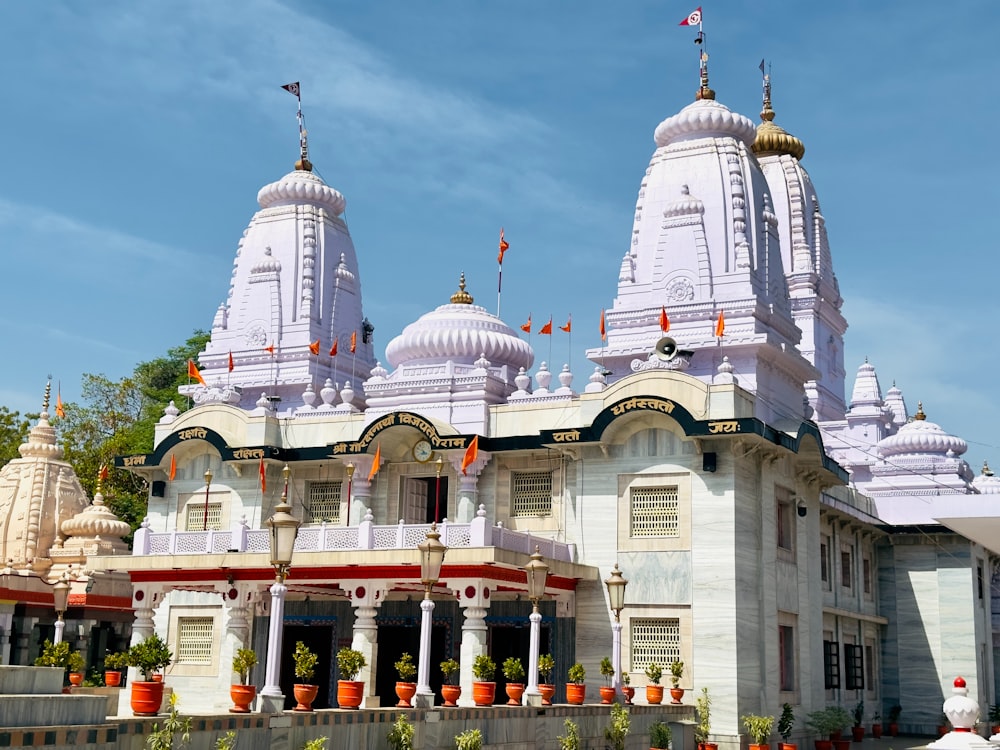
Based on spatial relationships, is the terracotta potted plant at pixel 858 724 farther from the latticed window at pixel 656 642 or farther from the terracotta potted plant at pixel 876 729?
the latticed window at pixel 656 642

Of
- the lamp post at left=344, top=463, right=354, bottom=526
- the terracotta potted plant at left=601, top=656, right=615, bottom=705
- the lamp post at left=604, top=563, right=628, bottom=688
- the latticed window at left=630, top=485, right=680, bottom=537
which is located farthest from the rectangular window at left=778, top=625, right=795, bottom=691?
the lamp post at left=344, top=463, right=354, bottom=526

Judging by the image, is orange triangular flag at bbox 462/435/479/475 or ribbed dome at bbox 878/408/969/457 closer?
orange triangular flag at bbox 462/435/479/475

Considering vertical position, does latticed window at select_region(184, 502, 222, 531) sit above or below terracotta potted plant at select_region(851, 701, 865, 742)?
above

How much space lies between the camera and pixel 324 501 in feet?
117

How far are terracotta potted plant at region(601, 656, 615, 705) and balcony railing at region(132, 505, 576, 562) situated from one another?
9.36 ft

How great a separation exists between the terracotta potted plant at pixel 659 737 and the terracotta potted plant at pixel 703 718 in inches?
87.1

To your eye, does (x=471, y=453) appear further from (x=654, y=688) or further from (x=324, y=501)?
(x=654, y=688)

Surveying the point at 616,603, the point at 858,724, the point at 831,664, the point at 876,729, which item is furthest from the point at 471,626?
the point at 876,729

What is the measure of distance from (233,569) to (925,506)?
23.3 m

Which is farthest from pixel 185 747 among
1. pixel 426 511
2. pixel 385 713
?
pixel 426 511

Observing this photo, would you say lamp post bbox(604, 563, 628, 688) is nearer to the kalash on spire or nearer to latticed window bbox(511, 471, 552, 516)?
latticed window bbox(511, 471, 552, 516)

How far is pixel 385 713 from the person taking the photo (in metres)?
19.2

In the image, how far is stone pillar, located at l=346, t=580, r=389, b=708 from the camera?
29078 mm

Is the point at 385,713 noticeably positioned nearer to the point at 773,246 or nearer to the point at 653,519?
the point at 653,519
